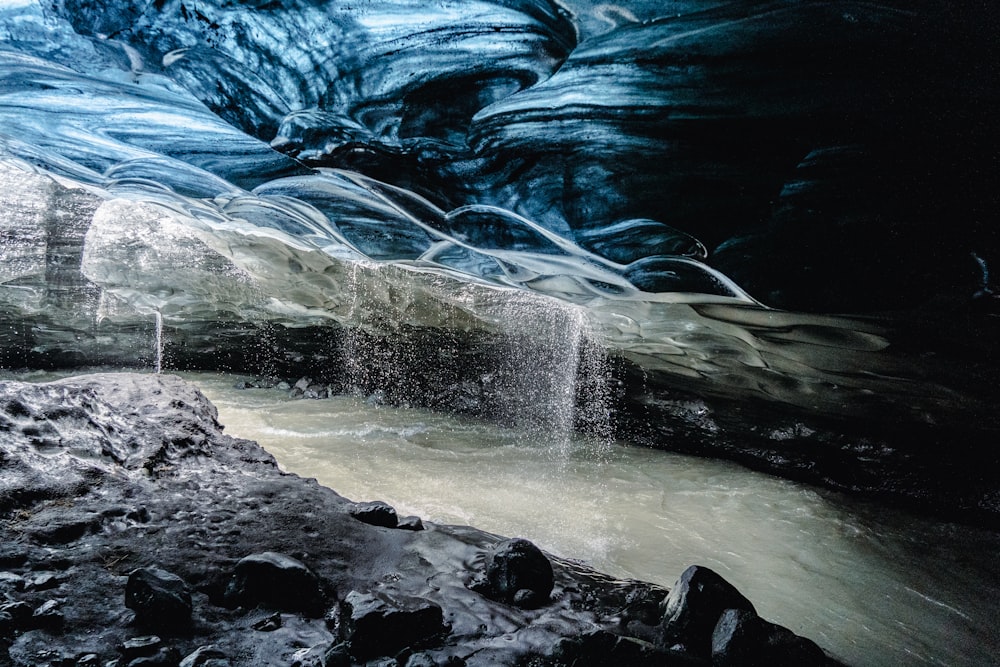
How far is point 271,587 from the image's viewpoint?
8.95 feet

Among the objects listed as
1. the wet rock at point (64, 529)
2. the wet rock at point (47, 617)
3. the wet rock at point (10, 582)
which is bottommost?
the wet rock at point (47, 617)

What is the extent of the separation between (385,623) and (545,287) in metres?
3.37

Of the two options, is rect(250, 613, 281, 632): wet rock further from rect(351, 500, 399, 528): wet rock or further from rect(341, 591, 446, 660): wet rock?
rect(351, 500, 399, 528): wet rock

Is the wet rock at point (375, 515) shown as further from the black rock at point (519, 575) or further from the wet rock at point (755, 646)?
the wet rock at point (755, 646)

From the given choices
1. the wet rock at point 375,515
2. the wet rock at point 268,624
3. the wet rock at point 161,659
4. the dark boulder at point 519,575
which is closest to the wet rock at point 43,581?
the wet rock at point 161,659

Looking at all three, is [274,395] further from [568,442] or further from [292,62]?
[292,62]

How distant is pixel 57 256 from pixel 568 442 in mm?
8404

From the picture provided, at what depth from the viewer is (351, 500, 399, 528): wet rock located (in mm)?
3795

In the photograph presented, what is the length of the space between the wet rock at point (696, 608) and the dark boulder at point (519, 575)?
70cm

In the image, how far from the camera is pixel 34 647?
83.3 inches

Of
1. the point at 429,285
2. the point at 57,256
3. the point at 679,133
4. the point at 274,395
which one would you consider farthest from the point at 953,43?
the point at 57,256

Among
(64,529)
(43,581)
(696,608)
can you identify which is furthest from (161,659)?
(696,608)

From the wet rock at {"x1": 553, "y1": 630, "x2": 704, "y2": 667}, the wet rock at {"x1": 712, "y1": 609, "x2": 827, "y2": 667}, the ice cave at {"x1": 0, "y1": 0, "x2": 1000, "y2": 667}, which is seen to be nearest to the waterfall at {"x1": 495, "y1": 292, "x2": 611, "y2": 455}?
the ice cave at {"x1": 0, "y1": 0, "x2": 1000, "y2": 667}

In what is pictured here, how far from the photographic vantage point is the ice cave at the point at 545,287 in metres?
2.66
